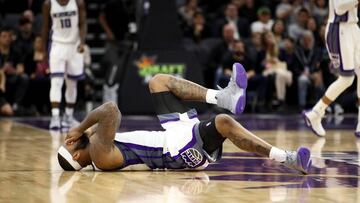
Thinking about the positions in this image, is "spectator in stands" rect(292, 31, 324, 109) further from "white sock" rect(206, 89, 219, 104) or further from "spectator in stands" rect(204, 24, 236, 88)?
"white sock" rect(206, 89, 219, 104)

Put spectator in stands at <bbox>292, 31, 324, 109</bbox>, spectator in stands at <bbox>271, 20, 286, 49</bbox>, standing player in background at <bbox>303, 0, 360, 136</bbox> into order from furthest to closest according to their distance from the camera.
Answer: spectator in stands at <bbox>271, 20, 286, 49</bbox> → spectator in stands at <bbox>292, 31, 324, 109</bbox> → standing player in background at <bbox>303, 0, 360, 136</bbox>

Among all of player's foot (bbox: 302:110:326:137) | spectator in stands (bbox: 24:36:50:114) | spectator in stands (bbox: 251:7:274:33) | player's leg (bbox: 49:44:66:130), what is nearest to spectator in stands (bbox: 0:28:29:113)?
spectator in stands (bbox: 24:36:50:114)

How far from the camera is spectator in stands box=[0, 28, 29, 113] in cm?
1527

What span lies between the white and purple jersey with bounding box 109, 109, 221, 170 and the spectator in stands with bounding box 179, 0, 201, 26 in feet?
33.1

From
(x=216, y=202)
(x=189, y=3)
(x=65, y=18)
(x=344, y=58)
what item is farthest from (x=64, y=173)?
(x=189, y=3)

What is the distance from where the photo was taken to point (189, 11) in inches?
688

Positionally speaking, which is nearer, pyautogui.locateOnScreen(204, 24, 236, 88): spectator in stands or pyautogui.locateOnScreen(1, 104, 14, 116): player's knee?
pyautogui.locateOnScreen(1, 104, 14, 116): player's knee

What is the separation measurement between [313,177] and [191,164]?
969mm

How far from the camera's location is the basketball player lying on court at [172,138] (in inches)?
267

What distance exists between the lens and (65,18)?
12.3m

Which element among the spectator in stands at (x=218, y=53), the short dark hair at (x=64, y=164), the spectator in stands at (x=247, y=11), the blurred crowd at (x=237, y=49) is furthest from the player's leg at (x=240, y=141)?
the spectator in stands at (x=247, y=11)

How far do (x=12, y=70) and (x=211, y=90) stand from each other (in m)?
8.69

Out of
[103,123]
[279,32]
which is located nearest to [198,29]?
[279,32]

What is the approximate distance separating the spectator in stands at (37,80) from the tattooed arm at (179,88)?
8311mm
